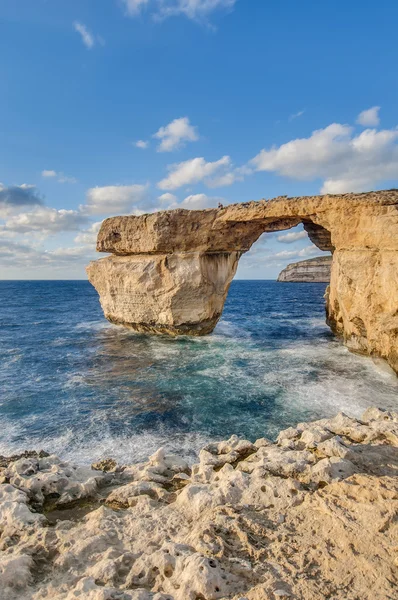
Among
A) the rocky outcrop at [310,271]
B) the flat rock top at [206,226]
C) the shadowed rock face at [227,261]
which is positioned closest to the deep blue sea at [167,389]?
the shadowed rock face at [227,261]

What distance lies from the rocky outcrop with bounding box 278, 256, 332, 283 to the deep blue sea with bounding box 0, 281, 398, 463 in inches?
3540

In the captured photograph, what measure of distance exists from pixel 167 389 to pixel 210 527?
9326 millimetres

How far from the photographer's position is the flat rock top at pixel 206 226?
60.3 feet

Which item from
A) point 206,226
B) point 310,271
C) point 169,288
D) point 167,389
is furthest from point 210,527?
point 310,271

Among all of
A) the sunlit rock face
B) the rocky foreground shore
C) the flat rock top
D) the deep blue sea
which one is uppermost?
the flat rock top

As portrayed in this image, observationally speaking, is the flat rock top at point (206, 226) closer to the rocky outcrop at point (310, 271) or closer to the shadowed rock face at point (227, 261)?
the shadowed rock face at point (227, 261)

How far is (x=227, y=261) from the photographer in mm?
23359

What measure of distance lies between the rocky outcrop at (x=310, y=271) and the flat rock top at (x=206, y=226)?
88081mm

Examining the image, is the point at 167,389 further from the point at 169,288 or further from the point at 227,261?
the point at 227,261

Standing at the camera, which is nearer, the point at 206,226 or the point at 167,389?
the point at 167,389

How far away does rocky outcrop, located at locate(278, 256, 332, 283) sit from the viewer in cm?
10594

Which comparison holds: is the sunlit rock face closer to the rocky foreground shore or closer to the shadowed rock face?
the shadowed rock face

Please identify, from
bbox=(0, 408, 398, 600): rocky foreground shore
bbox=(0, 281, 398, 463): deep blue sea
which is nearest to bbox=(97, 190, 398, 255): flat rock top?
bbox=(0, 281, 398, 463): deep blue sea

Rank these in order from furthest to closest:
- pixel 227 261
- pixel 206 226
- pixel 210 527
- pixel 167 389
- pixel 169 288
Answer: pixel 227 261, pixel 169 288, pixel 206 226, pixel 167 389, pixel 210 527
